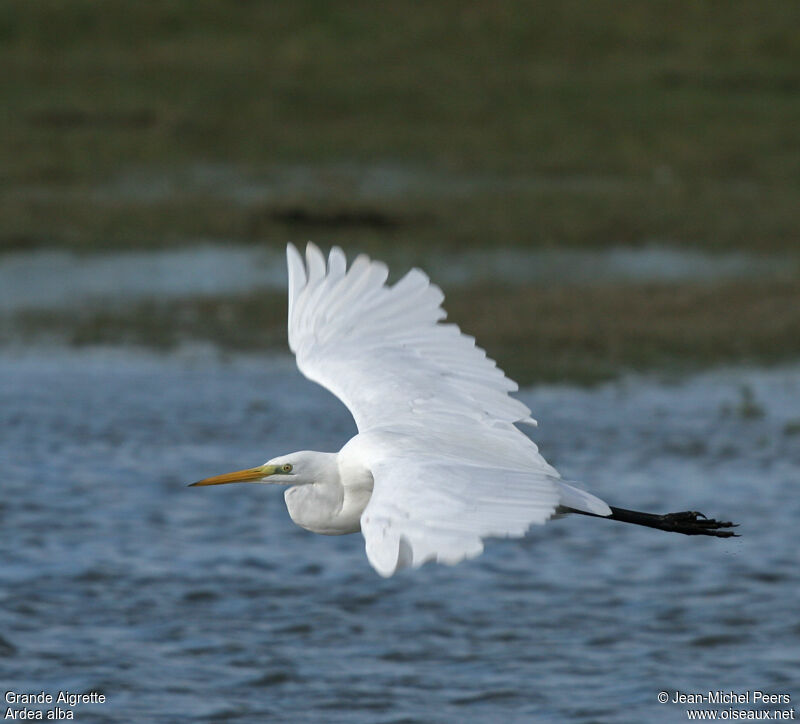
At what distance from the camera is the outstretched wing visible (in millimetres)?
5062

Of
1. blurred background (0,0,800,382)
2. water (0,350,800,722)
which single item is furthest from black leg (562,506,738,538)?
blurred background (0,0,800,382)

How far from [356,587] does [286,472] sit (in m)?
3.00

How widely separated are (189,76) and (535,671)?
27.7 meters

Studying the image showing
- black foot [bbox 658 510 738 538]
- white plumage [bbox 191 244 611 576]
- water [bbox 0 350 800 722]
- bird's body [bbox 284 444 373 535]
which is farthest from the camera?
water [bbox 0 350 800 722]

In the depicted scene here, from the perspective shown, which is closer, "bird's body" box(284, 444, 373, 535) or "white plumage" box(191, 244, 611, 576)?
"white plumage" box(191, 244, 611, 576)

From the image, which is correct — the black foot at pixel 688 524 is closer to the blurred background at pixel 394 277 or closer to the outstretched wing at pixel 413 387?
the blurred background at pixel 394 277

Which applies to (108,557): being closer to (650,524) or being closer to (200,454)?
(200,454)

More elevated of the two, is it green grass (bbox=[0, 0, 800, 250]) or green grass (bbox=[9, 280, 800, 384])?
green grass (bbox=[0, 0, 800, 250])

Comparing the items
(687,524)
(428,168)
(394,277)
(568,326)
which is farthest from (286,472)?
(428,168)

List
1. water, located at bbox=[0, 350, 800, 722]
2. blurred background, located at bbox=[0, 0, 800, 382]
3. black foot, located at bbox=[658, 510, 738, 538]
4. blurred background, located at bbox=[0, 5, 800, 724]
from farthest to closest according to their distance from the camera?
blurred background, located at bbox=[0, 0, 800, 382], blurred background, located at bbox=[0, 5, 800, 724], water, located at bbox=[0, 350, 800, 722], black foot, located at bbox=[658, 510, 738, 538]

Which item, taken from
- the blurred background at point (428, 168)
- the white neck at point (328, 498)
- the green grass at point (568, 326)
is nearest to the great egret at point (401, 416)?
the white neck at point (328, 498)

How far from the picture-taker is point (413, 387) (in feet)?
20.6

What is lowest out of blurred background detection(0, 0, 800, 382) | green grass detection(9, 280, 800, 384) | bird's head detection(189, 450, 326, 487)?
bird's head detection(189, 450, 326, 487)

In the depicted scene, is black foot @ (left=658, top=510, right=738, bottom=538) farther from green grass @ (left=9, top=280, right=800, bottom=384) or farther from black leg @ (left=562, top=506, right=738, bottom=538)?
green grass @ (left=9, top=280, right=800, bottom=384)
